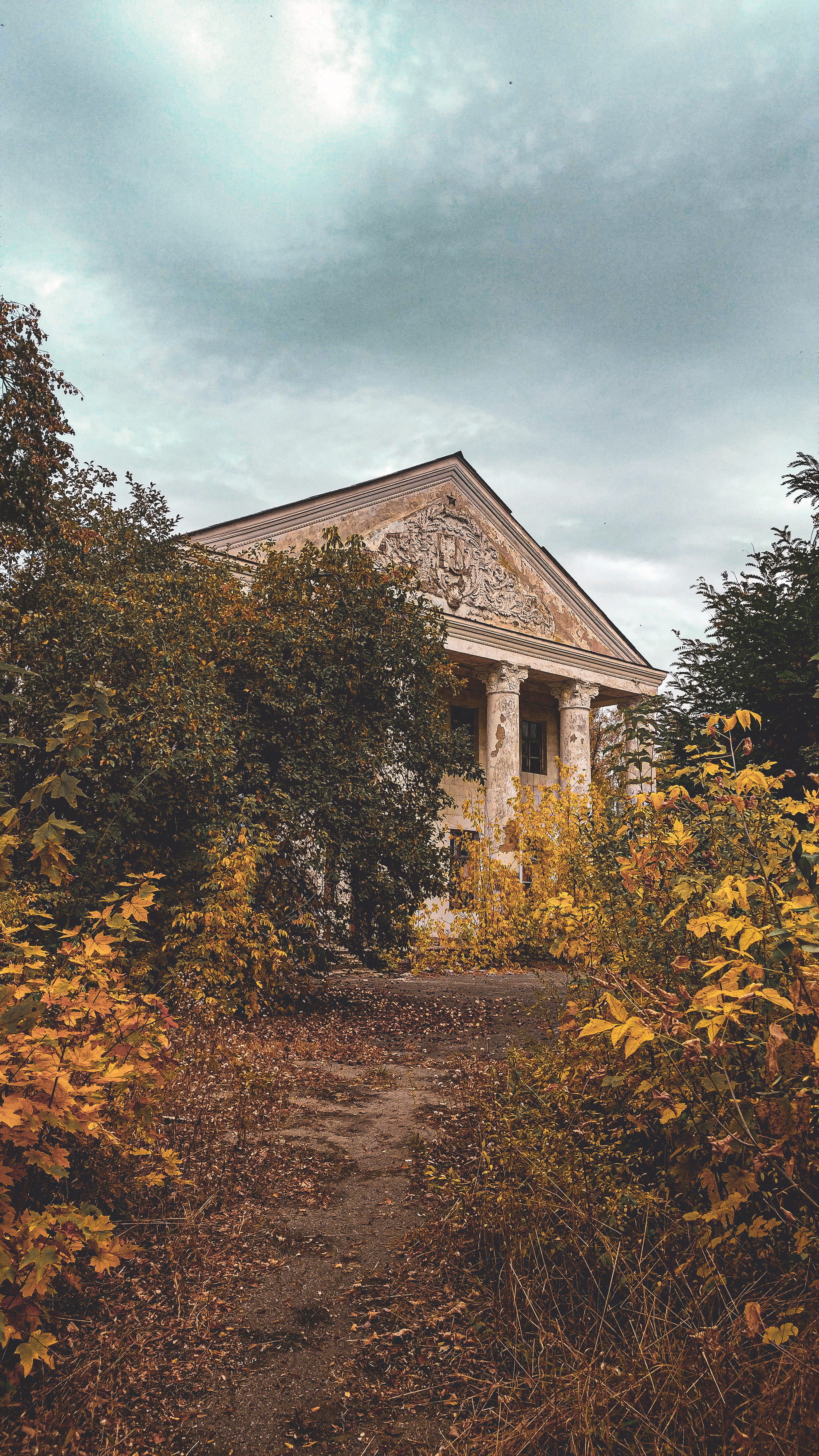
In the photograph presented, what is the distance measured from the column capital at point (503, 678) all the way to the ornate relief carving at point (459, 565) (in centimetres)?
101

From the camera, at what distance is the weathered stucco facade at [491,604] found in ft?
63.7

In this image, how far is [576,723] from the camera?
23.8 m

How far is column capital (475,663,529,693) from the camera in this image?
72.9ft

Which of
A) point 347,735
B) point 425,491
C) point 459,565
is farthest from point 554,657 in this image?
point 347,735

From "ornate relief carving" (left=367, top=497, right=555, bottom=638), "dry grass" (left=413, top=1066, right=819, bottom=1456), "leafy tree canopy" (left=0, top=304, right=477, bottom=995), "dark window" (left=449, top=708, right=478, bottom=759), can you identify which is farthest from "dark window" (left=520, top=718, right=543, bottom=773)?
"dry grass" (left=413, top=1066, right=819, bottom=1456)

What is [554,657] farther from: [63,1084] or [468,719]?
[63,1084]

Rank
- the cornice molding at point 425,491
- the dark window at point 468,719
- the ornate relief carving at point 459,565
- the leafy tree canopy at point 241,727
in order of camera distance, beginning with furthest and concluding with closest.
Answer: the dark window at point 468,719 < the ornate relief carving at point 459,565 < the cornice molding at point 425,491 < the leafy tree canopy at point 241,727

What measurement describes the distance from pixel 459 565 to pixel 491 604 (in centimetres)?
134

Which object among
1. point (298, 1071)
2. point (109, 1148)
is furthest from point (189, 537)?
point (109, 1148)

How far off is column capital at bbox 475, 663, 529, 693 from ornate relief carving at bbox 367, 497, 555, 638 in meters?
1.01

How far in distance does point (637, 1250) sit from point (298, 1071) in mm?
4423

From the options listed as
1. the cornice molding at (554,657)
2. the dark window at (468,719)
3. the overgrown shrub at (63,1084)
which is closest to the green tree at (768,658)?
the overgrown shrub at (63,1084)

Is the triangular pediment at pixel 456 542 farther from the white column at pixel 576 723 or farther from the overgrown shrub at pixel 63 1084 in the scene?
the overgrown shrub at pixel 63 1084

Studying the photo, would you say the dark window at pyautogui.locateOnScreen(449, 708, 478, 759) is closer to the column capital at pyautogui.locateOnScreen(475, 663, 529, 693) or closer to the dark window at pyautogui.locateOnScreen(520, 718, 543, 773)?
the column capital at pyautogui.locateOnScreen(475, 663, 529, 693)
